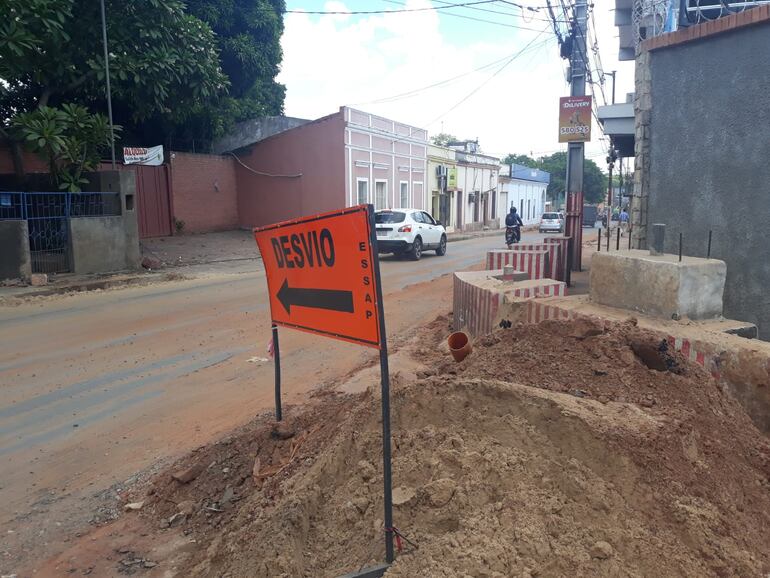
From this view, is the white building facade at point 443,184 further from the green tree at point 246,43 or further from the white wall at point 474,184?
the green tree at point 246,43

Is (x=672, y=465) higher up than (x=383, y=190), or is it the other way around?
(x=383, y=190)

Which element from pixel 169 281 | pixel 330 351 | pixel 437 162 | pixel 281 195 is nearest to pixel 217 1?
pixel 281 195

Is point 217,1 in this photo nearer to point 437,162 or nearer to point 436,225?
point 436,225

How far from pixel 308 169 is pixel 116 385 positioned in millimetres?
21345

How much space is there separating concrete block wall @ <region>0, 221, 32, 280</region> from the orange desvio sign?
434 inches

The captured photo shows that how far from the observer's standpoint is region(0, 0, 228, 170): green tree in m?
13.2

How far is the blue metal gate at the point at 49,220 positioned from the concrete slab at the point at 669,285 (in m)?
12.5

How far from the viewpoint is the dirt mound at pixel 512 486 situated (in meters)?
2.65

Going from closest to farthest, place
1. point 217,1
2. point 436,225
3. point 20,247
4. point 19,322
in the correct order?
point 19,322
point 20,247
point 436,225
point 217,1

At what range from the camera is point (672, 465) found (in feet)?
9.91

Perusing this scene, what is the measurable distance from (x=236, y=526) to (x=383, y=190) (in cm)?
2789

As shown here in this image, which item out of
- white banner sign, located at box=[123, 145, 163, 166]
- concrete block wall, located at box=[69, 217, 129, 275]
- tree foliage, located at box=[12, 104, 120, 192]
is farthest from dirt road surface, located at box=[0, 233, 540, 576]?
white banner sign, located at box=[123, 145, 163, 166]

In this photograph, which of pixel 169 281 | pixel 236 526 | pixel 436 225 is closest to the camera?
pixel 236 526

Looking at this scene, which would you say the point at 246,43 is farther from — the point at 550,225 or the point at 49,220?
the point at 550,225
